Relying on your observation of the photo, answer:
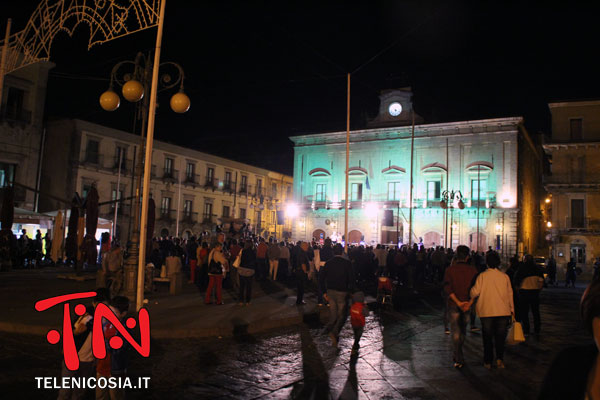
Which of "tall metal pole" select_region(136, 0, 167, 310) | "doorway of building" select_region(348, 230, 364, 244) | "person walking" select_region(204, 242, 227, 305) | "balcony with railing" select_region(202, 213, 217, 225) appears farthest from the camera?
"balcony with railing" select_region(202, 213, 217, 225)

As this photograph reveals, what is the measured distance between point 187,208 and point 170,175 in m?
3.94

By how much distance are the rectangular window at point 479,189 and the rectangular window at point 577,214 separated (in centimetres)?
692

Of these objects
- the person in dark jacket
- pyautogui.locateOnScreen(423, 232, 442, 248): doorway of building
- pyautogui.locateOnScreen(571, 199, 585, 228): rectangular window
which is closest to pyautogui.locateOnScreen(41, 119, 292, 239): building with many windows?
pyautogui.locateOnScreen(423, 232, 442, 248): doorway of building

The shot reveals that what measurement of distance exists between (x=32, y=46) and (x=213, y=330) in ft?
27.4

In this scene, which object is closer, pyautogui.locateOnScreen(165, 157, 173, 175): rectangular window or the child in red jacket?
the child in red jacket

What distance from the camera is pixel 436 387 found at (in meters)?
6.00

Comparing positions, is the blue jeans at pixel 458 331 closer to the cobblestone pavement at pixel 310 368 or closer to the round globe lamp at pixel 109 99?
the cobblestone pavement at pixel 310 368

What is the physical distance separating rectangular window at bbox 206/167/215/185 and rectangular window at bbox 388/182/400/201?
1825 centimetres

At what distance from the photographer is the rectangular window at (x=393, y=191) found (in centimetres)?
4644

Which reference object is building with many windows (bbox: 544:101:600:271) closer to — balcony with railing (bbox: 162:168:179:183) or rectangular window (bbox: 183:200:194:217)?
rectangular window (bbox: 183:200:194:217)

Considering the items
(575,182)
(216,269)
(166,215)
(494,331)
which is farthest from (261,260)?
(575,182)

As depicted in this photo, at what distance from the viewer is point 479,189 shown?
4234 cm

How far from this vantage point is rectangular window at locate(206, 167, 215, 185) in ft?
161

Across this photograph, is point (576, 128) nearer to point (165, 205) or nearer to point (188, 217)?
point (188, 217)
